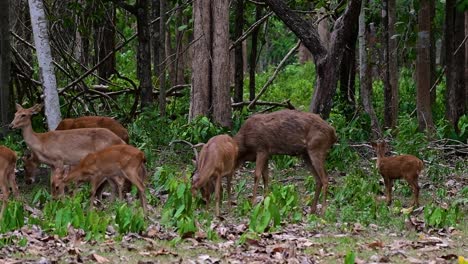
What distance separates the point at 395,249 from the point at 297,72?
2782cm

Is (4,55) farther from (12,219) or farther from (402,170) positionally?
(402,170)

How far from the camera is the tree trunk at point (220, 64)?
17.0 m

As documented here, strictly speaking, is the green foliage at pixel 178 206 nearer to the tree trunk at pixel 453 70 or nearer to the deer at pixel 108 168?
the deer at pixel 108 168

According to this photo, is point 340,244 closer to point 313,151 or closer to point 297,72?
point 313,151

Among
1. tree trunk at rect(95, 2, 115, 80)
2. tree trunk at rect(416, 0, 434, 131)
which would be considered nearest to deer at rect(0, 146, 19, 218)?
tree trunk at rect(416, 0, 434, 131)

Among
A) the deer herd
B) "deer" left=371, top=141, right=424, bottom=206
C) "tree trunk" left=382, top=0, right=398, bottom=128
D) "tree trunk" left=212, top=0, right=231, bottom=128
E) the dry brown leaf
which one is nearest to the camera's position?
the dry brown leaf

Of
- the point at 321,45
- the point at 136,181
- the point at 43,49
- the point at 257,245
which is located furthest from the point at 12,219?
the point at 321,45

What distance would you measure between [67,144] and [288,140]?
117 inches

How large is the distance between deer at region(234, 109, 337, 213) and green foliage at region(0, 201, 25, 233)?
3.69 m

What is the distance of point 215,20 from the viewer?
17094 mm

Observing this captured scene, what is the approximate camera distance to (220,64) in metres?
17.1

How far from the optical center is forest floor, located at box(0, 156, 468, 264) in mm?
8734

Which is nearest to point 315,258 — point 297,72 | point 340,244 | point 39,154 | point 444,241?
point 340,244

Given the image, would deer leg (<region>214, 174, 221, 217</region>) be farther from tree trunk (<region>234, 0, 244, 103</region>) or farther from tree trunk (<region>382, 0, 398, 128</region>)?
tree trunk (<region>234, 0, 244, 103</region>)
